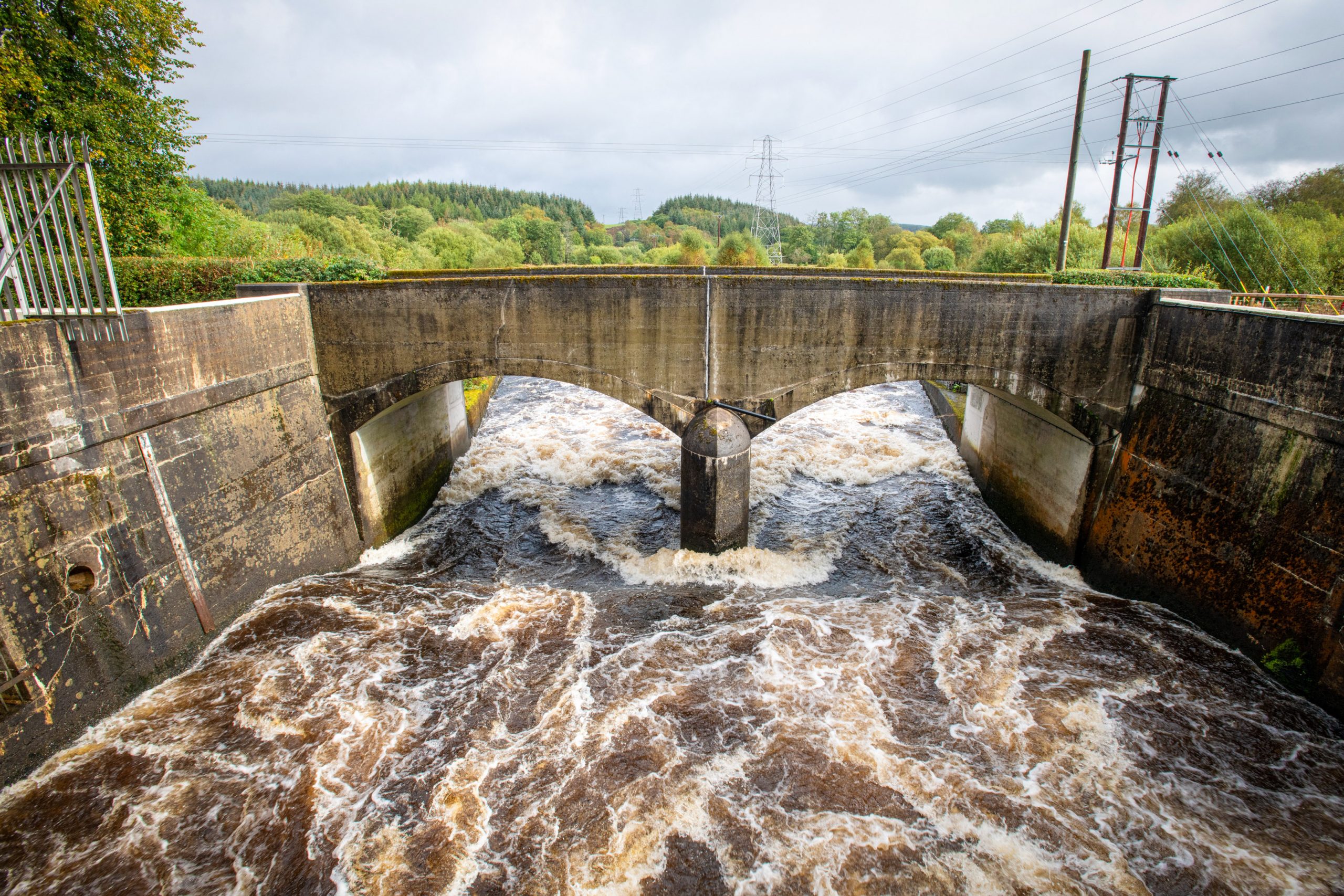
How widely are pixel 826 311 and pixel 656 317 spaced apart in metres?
3.42

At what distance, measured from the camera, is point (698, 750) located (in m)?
7.75

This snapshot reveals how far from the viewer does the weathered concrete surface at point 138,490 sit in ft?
23.4

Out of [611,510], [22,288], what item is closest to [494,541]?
[611,510]

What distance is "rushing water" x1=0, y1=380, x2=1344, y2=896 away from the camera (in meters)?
6.30

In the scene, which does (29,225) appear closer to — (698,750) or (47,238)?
(47,238)

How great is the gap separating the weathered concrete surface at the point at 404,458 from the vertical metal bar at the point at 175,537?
3.79 metres

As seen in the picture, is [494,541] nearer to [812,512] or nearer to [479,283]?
[479,283]

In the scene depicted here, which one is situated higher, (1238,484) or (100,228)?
(100,228)

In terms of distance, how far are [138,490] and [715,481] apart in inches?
367

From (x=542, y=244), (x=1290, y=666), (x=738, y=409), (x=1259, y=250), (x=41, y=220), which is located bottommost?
(x=1290, y=666)

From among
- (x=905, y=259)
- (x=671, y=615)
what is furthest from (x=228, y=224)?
(x=905, y=259)

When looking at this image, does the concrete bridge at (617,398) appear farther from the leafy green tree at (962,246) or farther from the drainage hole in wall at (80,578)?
the leafy green tree at (962,246)

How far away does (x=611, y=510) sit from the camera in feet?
52.0

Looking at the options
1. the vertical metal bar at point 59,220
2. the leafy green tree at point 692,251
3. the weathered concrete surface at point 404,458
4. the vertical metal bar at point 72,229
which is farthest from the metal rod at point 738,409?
the leafy green tree at point 692,251
